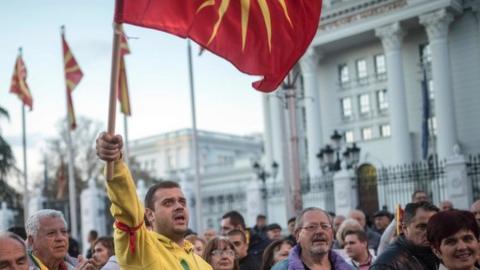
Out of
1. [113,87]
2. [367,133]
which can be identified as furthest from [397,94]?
[113,87]

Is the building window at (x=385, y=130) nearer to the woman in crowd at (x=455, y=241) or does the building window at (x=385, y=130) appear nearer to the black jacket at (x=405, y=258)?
the black jacket at (x=405, y=258)

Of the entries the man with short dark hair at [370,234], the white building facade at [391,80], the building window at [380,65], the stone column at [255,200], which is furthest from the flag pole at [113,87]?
the building window at [380,65]

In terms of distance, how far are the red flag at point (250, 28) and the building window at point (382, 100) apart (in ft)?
119

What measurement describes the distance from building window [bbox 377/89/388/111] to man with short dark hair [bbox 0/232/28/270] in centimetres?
3803

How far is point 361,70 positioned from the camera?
41.2 meters

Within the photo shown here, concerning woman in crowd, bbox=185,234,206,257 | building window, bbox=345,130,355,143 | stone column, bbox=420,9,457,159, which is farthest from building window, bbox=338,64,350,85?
woman in crowd, bbox=185,234,206,257

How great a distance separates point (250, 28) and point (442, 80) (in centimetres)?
3114

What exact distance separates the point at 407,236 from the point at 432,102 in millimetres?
34332

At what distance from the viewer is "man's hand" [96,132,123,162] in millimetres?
3252

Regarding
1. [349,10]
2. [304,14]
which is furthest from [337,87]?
[304,14]

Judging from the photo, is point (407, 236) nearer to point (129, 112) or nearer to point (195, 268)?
Result: point (195, 268)

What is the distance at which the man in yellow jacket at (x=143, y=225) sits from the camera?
11.4ft

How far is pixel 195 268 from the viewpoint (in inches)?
169

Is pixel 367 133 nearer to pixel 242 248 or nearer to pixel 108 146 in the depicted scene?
pixel 242 248
